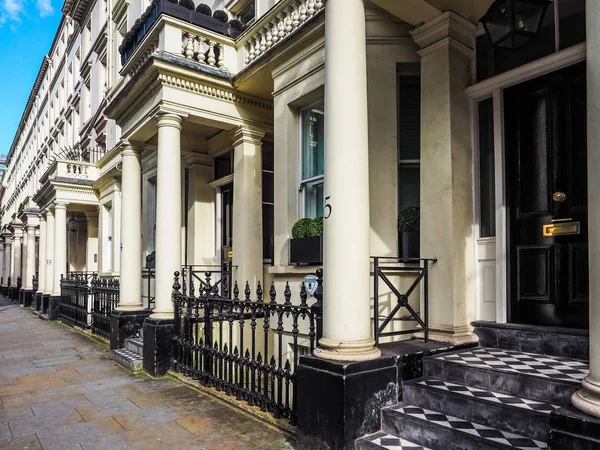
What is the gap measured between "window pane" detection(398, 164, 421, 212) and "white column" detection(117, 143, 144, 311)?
204 inches

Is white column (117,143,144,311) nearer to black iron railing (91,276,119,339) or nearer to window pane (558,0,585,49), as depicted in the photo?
black iron railing (91,276,119,339)

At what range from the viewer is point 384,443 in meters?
3.47

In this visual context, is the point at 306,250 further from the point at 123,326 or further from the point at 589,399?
the point at 123,326

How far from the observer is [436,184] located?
4.72m

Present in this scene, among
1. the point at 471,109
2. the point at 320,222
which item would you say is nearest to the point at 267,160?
the point at 320,222

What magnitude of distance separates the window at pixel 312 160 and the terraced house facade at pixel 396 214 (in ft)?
0.10

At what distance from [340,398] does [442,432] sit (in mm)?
779

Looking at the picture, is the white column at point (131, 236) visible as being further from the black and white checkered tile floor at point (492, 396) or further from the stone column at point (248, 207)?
the black and white checkered tile floor at point (492, 396)

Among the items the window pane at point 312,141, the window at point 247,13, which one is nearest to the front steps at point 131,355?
the window pane at point 312,141

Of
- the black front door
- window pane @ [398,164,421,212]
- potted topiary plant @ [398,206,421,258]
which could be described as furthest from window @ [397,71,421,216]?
the black front door

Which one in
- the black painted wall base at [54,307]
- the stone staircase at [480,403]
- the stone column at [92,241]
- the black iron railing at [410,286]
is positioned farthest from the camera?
the stone column at [92,241]

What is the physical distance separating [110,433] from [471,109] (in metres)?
5.04

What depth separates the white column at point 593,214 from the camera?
2492 millimetres

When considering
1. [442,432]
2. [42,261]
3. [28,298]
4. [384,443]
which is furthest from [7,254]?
[442,432]
